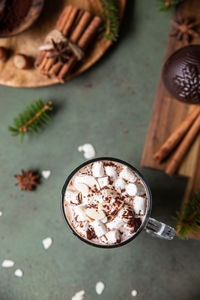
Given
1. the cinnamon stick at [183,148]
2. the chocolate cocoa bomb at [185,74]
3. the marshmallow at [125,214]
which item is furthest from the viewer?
the cinnamon stick at [183,148]

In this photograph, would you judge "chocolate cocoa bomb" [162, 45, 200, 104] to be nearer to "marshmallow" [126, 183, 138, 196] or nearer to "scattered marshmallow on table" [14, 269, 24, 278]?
"marshmallow" [126, 183, 138, 196]

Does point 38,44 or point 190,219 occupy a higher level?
point 38,44

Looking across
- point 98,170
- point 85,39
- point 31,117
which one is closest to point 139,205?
point 98,170

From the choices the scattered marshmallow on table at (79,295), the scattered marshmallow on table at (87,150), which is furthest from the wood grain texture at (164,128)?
the scattered marshmallow on table at (79,295)

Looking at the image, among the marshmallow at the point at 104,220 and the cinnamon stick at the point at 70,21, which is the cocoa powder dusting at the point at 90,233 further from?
the cinnamon stick at the point at 70,21

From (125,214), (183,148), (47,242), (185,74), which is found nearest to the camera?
(125,214)

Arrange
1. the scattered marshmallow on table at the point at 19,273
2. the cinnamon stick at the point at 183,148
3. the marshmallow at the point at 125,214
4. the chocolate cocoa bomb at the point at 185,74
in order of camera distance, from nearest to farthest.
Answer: the marshmallow at the point at 125,214 < the chocolate cocoa bomb at the point at 185,74 < the cinnamon stick at the point at 183,148 < the scattered marshmallow on table at the point at 19,273

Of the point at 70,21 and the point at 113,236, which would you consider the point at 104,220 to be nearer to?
the point at 113,236
